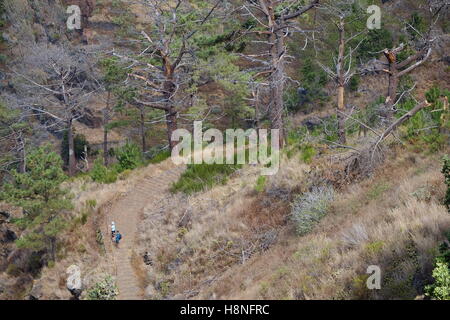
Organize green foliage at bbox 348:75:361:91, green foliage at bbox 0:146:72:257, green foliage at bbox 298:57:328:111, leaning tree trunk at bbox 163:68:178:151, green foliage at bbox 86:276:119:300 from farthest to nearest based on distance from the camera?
green foliage at bbox 298:57:328:111 → green foliage at bbox 348:75:361:91 → leaning tree trunk at bbox 163:68:178:151 → green foliage at bbox 0:146:72:257 → green foliage at bbox 86:276:119:300

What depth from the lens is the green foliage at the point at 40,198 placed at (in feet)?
57.7

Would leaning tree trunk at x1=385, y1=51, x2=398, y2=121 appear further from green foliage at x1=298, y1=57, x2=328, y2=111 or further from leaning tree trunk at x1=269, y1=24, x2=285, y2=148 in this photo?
green foliage at x1=298, y1=57, x2=328, y2=111

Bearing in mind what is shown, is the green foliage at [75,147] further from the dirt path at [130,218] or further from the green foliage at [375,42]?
the green foliage at [375,42]

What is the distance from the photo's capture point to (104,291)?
43.4 feet

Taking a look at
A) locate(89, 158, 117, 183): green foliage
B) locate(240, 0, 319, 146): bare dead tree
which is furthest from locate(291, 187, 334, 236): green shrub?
locate(89, 158, 117, 183): green foliage

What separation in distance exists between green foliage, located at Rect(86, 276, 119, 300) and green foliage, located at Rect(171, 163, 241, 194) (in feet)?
17.4

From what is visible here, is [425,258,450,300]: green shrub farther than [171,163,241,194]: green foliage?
No

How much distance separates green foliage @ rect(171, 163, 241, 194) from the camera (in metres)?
18.0

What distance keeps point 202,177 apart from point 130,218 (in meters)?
3.25

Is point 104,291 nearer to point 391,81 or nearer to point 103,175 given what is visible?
point 103,175

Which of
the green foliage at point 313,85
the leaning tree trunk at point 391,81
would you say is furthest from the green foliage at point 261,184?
the green foliage at point 313,85

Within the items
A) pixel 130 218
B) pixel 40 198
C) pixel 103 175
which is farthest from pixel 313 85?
pixel 40 198

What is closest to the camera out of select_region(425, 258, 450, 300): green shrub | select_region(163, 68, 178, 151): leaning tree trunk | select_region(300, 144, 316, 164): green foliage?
select_region(425, 258, 450, 300): green shrub
